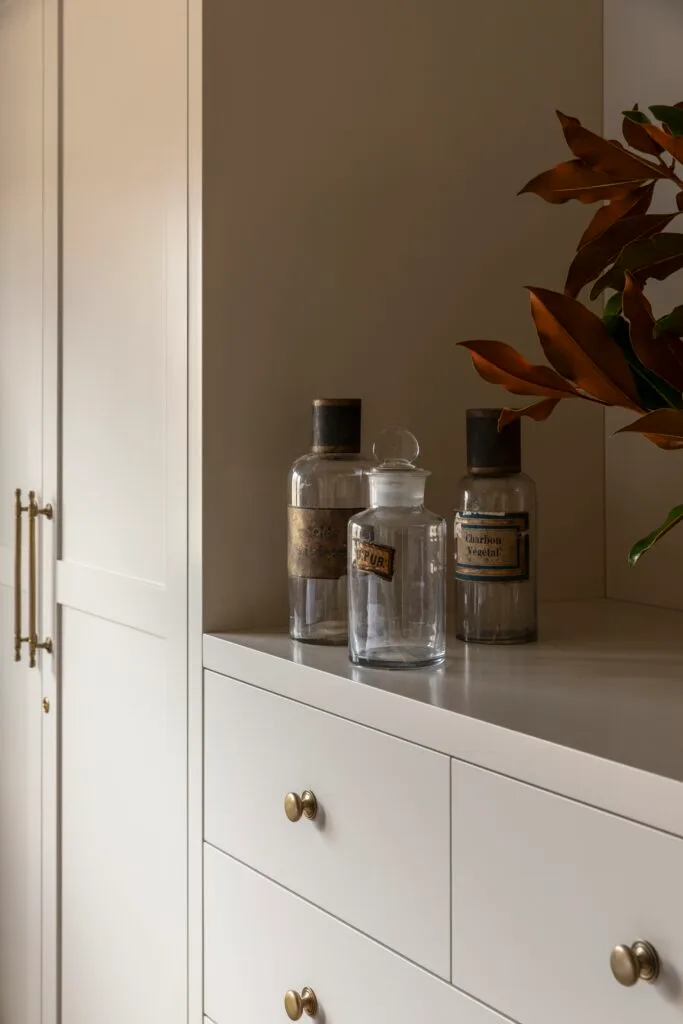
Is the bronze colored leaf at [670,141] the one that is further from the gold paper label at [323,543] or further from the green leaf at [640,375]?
the gold paper label at [323,543]

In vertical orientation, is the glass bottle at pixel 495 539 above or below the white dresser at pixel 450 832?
above

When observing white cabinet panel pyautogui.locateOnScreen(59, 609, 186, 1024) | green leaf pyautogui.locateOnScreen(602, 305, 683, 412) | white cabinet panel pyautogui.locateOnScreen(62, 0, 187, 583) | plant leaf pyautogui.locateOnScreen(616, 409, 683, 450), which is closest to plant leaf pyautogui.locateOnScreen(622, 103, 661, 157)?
green leaf pyautogui.locateOnScreen(602, 305, 683, 412)

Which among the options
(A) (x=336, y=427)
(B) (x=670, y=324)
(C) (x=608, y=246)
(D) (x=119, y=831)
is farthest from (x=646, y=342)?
(D) (x=119, y=831)

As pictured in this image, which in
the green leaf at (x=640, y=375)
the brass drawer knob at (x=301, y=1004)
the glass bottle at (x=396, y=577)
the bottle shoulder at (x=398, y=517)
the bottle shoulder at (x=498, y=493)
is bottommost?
the brass drawer knob at (x=301, y=1004)

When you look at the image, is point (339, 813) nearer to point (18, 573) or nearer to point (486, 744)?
point (486, 744)

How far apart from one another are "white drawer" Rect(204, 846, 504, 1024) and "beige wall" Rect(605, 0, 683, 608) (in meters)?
0.64

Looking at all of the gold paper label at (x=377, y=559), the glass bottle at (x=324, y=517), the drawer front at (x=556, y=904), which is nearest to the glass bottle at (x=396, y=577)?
the gold paper label at (x=377, y=559)

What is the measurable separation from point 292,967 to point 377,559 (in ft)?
1.36

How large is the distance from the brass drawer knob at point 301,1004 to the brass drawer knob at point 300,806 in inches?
6.8

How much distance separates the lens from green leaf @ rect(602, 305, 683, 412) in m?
0.96

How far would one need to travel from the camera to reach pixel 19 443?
1830 millimetres

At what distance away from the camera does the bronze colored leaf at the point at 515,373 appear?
3.16 ft

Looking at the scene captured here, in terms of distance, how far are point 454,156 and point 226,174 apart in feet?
1.02

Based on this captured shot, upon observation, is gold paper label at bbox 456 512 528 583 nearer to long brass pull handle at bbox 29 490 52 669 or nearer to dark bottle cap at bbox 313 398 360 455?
dark bottle cap at bbox 313 398 360 455
